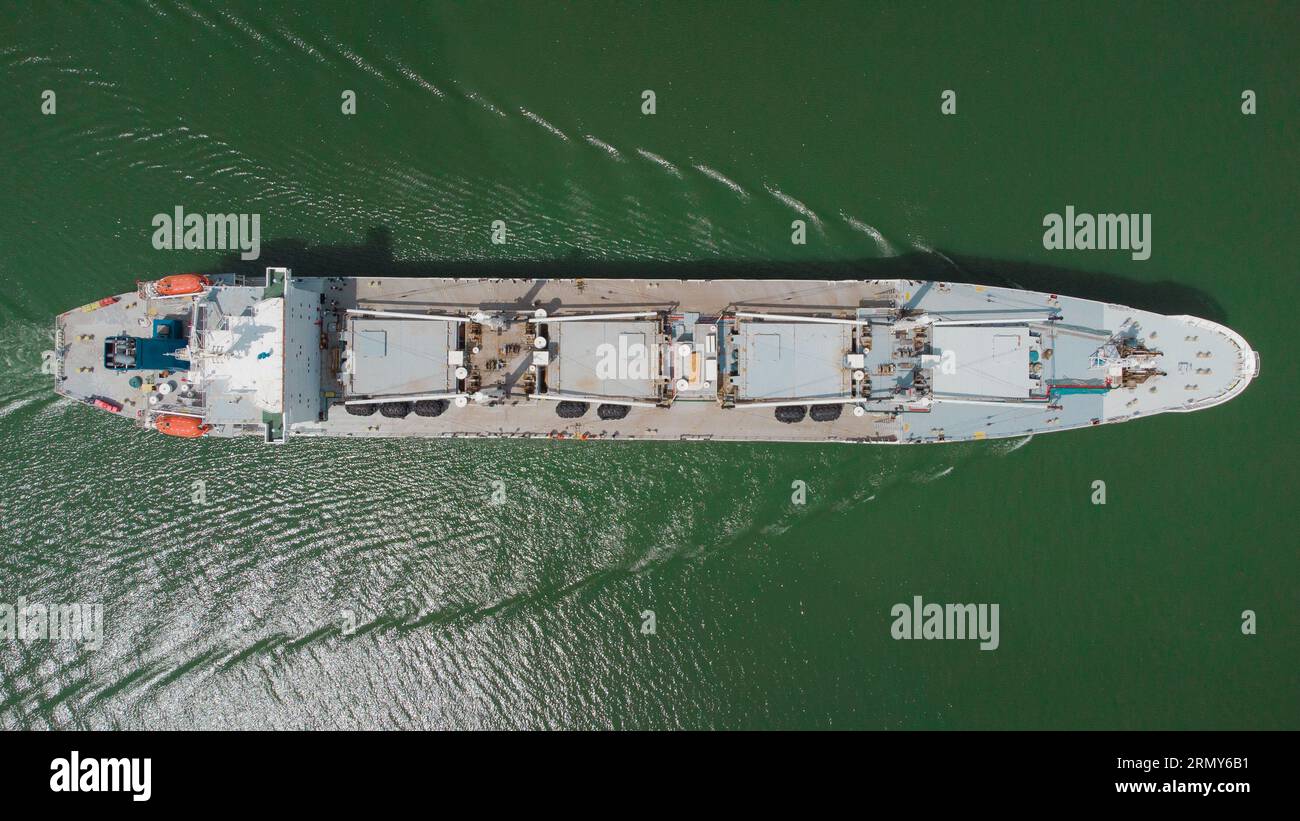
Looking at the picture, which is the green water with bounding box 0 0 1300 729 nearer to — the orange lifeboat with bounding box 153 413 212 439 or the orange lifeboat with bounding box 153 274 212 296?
the orange lifeboat with bounding box 153 413 212 439

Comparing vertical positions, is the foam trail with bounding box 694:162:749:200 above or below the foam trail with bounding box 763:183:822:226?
above

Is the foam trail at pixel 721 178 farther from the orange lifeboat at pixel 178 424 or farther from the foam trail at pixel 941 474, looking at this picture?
the orange lifeboat at pixel 178 424

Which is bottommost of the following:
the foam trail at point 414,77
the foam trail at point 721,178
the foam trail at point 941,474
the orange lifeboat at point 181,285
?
the foam trail at point 941,474

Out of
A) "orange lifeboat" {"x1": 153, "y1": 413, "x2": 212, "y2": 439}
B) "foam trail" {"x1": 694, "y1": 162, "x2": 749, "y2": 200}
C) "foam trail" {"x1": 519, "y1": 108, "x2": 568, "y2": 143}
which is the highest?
"foam trail" {"x1": 519, "y1": 108, "x2": 568, "y2": 143}

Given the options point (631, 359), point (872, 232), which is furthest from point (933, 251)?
point (631, 359)

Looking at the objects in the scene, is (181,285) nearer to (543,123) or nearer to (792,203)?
(543,123)

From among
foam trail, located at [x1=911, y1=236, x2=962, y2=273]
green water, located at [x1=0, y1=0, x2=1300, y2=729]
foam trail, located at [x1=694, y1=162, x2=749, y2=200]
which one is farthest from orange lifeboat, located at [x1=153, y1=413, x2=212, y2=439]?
foam trail, located at [x1=911, y1=236, x2=962, y2=273]

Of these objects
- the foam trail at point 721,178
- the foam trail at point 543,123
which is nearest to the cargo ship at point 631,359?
the foam trail at point 721,178
